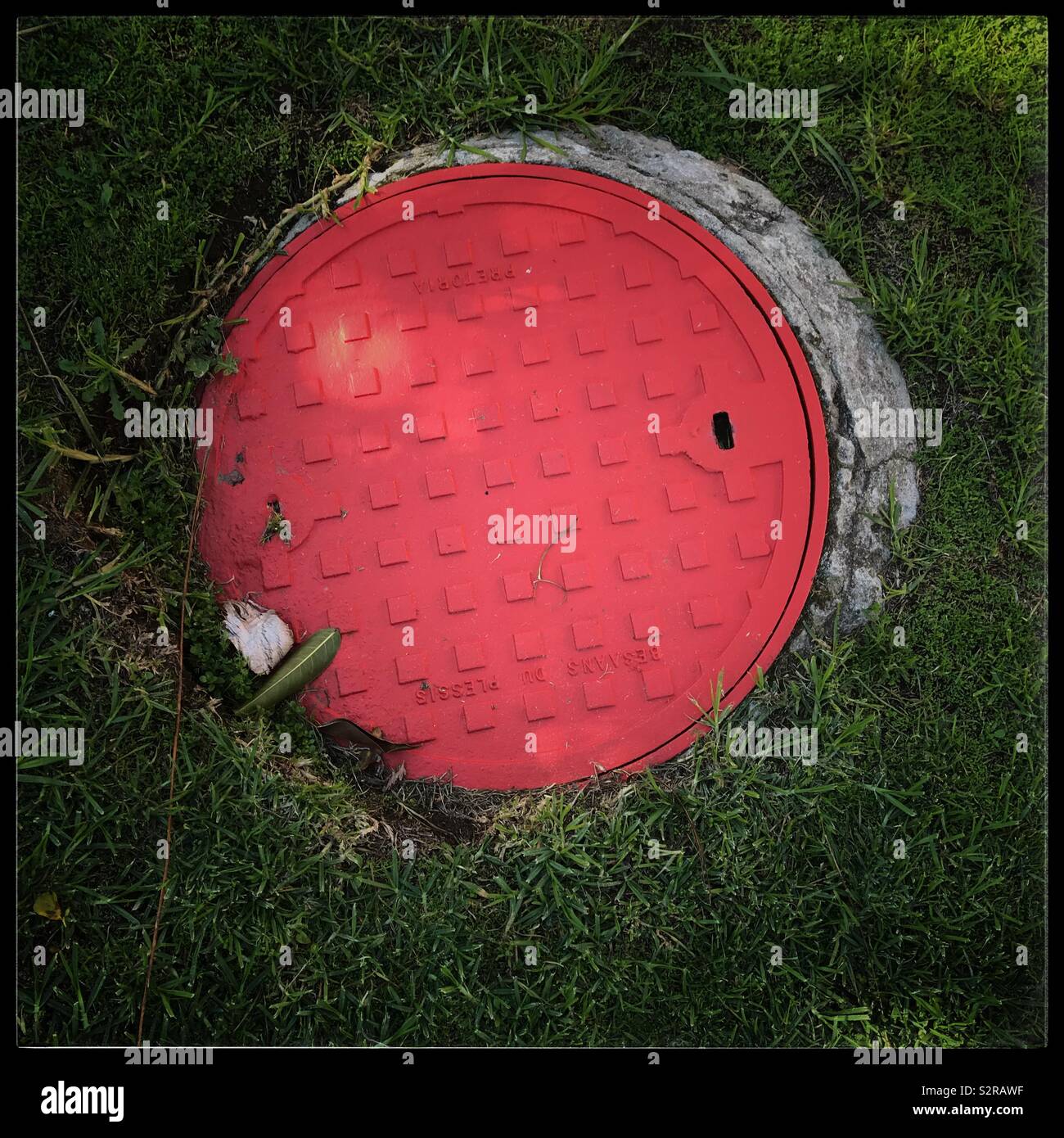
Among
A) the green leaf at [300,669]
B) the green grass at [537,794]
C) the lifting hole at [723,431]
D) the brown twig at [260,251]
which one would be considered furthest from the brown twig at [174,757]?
the lifting hole at [723,431]

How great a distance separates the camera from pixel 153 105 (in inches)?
108

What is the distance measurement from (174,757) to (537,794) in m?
0.99

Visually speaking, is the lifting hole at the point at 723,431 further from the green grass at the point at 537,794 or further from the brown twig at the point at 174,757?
the brown twig at the point at 174,757

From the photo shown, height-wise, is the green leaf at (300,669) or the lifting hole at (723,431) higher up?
the lifting hole at (723,431)

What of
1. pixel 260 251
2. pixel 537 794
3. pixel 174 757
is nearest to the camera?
pixel 174 757

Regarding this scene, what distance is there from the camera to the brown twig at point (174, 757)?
93.9 inches

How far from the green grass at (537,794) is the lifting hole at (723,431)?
58cm

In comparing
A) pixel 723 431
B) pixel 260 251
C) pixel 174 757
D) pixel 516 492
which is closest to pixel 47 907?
pixel 174 757

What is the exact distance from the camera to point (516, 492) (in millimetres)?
2561

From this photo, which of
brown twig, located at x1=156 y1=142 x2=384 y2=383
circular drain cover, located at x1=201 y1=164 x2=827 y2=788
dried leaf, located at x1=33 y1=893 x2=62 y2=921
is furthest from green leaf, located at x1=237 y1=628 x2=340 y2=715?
brown twig, located at x1=156 y1=142 x2=384 y2=383

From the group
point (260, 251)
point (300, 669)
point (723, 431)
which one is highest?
point (260, 251)

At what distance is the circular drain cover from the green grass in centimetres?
17

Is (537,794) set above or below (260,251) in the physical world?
below

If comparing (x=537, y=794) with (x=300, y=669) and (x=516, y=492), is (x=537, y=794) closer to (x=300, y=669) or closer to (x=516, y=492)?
(x=300, y=669)
